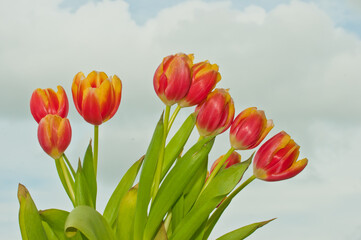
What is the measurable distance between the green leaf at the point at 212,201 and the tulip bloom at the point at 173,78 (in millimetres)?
231

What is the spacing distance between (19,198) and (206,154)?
19.3 inches

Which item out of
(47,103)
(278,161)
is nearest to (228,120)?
(278,161)

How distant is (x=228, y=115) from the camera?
1.41 metres

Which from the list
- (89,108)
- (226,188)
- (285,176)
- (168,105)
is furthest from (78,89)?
(285,176)

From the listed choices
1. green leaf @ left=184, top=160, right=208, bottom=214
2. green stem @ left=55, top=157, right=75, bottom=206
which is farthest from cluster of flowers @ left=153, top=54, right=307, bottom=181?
green stem @ left=55, top=157, right=75, bottom=206

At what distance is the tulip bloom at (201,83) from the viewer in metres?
1.37

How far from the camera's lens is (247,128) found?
54.2 inches

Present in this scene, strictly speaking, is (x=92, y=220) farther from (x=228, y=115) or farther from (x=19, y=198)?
(x=228, y=115)

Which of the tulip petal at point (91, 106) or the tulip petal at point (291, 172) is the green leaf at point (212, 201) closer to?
the tulip petal at point (291, 172)

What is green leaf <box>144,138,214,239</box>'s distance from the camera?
4.34 feet

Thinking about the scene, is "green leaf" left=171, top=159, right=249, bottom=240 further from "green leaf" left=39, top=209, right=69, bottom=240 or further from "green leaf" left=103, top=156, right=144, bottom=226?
"green leaf" left=39, top=209, right=69, bottom=240

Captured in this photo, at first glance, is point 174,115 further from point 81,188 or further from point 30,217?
point 30,217

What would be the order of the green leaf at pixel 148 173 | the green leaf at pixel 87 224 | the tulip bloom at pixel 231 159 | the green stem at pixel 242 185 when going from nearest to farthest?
the green leaf at pixel 87 224 < the green leaf at pixel 148 173 < the green stem at pixel 242 185 < the tulip bloom at pixel 231 159

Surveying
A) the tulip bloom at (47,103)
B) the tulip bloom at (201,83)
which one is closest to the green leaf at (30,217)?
the tulip bloom at (47,103)
